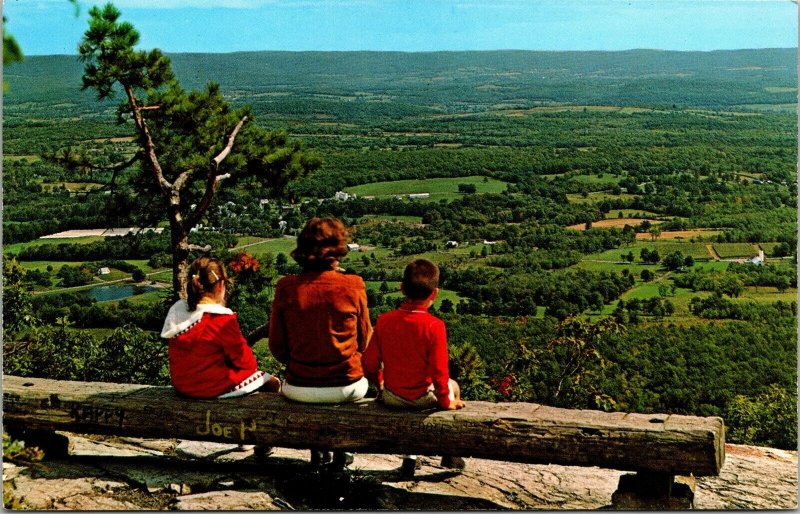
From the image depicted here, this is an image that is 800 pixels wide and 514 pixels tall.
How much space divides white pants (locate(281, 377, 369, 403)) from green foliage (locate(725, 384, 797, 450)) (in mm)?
12026

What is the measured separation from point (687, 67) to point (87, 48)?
8165cm

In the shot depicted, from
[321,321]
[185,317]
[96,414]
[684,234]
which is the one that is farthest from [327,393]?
[684,234]

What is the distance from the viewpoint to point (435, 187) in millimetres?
52875

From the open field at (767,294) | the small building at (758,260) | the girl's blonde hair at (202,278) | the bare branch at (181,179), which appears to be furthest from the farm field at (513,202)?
the girl's blonde hair at (202,278)

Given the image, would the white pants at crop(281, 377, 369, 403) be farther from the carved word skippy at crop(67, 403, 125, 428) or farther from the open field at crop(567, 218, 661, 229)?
the open field at crop(567, 218, 661, 229)

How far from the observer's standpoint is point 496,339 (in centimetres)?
2183

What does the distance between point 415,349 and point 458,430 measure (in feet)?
1.23

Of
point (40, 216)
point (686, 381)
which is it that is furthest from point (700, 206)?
point (40, 216)

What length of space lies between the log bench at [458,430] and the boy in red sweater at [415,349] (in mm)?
66

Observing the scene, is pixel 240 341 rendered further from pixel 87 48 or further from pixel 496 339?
pixel 496 339

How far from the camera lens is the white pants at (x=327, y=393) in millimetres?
3846

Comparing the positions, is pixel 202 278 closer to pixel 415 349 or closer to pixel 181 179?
pixel 415 349

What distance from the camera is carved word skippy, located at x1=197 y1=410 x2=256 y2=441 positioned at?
12.7 ft

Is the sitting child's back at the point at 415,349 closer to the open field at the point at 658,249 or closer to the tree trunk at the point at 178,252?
the tree trunk at the point at 178,252
